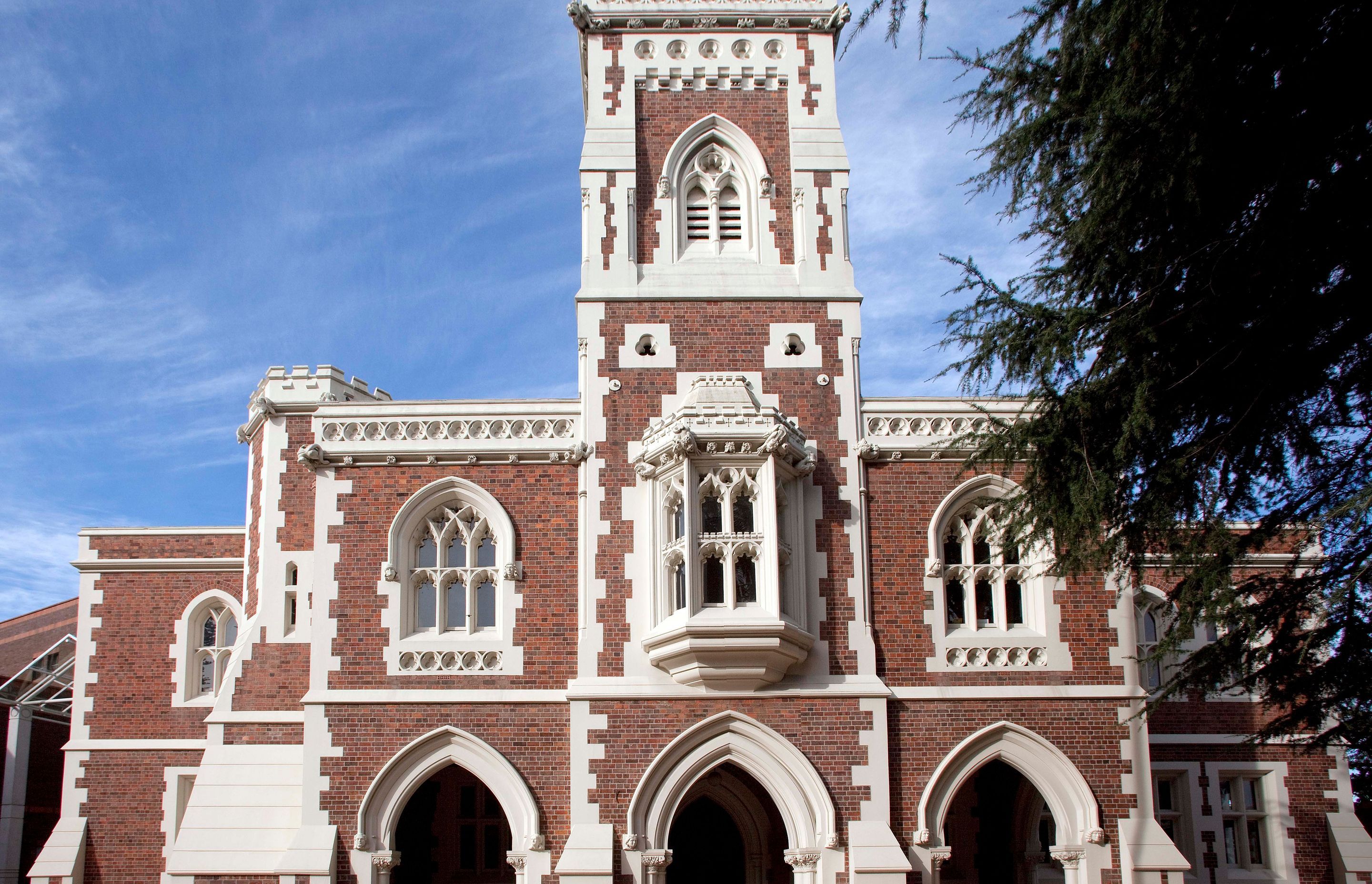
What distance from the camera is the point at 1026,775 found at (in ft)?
58.9

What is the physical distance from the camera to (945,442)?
18.8m

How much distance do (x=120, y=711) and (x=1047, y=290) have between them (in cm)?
1787

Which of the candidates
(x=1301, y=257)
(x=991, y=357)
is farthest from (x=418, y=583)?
(x=1301, y=257)

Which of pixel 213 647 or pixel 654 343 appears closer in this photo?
pixel 654 343

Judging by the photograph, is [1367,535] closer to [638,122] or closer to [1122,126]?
[1122,126]

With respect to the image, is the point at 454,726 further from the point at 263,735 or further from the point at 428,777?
the point at 263,735

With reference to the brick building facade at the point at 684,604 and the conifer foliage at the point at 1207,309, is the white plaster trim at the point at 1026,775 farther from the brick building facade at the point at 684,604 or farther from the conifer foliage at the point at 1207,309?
the conifer foliage at the point at 1207,309

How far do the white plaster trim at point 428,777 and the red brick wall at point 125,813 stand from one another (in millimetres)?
7050

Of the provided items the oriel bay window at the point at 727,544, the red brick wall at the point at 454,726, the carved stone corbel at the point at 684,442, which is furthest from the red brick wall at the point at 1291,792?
the red brick wall at the point at 454,726

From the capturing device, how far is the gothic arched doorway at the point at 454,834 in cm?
2106

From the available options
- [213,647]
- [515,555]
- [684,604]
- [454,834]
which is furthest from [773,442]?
[213,647]

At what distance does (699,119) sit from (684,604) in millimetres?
7483

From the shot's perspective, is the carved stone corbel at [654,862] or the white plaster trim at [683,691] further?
the white plaster trim at [683,691]

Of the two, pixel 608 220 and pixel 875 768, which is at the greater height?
pixel 608 220
